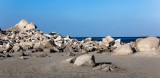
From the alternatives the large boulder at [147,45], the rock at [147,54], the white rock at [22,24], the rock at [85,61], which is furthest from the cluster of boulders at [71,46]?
the rock at [85,61]

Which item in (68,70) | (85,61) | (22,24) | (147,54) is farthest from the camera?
(22,24)

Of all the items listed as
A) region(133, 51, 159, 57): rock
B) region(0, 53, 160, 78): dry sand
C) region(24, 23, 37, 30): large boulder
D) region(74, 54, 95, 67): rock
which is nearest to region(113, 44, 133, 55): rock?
region(133, 51, 159, 57): rock

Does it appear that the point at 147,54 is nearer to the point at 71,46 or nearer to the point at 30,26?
the point at 71,46

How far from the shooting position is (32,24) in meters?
43.2

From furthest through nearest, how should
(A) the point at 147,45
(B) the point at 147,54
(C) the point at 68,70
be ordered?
1. (A) the point at 147,45
2. (B) the point at 147,54
3. (C) the point at 68,70

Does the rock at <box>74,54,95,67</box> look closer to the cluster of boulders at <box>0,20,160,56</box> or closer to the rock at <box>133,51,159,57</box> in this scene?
the cluster of boulders at <box>0,20,160,56</box>

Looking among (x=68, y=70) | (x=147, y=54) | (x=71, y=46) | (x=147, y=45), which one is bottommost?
(x=68, y=70)

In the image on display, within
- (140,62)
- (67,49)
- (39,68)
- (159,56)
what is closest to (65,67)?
(39,68)

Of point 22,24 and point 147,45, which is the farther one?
point 22,24

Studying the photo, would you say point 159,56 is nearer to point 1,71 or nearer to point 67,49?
point 67,49

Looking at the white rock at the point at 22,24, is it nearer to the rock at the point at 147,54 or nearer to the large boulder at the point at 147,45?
the large boulder at the point at 147,45

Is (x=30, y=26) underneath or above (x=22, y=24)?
underneath

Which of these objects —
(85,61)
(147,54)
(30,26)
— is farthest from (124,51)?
(30,26)

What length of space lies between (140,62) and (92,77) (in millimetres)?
5918
